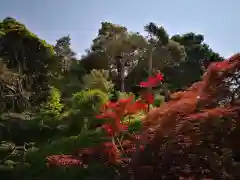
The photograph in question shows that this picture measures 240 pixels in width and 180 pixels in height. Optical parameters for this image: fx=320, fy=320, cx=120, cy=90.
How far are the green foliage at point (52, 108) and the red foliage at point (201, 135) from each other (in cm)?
747

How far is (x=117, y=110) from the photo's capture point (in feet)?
14.9

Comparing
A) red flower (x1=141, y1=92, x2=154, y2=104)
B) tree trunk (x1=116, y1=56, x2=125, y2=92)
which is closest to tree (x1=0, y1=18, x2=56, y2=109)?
tree trunk (x1=116, y1=56, x2=125, y2=92)

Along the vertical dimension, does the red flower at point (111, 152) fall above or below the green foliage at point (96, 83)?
below

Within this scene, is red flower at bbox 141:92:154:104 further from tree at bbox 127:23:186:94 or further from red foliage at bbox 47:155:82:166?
tree at bbox 127:23:186:94

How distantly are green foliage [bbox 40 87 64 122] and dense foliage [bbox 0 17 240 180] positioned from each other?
0.13ft

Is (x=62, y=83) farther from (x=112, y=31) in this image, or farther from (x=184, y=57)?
(x=184, y=57)

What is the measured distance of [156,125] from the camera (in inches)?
163

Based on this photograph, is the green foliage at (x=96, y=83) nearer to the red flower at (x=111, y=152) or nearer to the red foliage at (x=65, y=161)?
the red foliage at (x=65, y=161)

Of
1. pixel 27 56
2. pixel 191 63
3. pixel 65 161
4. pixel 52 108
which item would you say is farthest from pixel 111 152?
pixel 191 63

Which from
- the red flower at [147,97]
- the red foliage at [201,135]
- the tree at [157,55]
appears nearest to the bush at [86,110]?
the red flower at [147,97]

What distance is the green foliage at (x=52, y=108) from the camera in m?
11.2

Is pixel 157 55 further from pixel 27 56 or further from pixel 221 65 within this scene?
pixel 221 65

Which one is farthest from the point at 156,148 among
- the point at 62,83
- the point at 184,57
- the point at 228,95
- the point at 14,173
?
the point at 184,57

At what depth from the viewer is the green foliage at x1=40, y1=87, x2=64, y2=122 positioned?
442 inches
